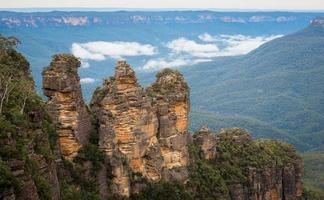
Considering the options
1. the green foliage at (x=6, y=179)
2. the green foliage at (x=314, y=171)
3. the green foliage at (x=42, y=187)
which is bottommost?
the green foliage at (x=314, y=171)

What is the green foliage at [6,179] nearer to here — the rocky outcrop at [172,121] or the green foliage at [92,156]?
the green foliage at [92,156]

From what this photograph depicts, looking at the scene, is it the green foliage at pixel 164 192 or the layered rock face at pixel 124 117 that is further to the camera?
the green foliage at pixel 164 192

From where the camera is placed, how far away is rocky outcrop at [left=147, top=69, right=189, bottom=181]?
53312 millimetres

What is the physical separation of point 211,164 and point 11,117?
3174cm

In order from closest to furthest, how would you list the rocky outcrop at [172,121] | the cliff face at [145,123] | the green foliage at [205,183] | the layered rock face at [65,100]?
1. the layered rock face at [65,100]
2. the cliff face at [145,123]
3. the rocky outcrop at [172,121]
4. the green foliage at [205,183]

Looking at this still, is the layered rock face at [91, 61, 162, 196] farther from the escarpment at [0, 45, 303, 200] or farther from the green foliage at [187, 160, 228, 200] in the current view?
the green foliage at [187, 160, 228, 200]

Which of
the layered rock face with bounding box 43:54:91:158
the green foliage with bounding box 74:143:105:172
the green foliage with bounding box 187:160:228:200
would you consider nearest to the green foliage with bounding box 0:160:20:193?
the layered rock face with bounding box 43:54:91:158

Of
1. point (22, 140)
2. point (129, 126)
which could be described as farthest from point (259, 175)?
point (22, 140)

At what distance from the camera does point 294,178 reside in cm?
6981

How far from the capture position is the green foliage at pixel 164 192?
50.4 metres

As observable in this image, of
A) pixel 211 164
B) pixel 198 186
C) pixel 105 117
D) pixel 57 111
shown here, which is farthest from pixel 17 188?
pixel 211 164

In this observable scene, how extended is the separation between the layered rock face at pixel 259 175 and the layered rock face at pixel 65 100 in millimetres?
18814

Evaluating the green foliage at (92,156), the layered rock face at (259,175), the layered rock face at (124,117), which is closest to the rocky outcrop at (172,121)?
the layered rock face at (124,117)

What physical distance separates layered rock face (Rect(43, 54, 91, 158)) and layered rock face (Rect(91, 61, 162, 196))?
9.83ft
